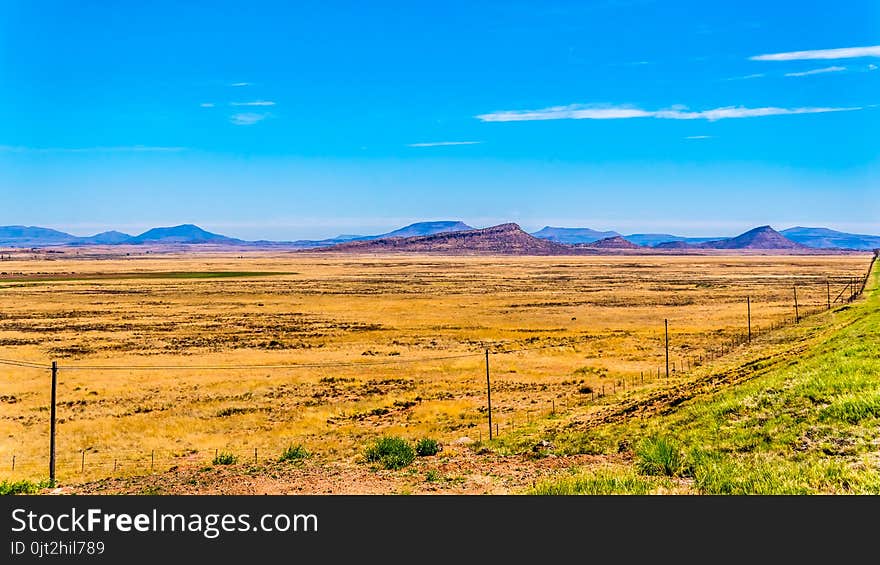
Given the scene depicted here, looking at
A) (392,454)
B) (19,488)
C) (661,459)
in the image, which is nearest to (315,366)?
(392,454)

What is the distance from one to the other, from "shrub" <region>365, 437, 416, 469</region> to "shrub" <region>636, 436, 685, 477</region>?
5867 millimetres

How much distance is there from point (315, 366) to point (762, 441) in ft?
101

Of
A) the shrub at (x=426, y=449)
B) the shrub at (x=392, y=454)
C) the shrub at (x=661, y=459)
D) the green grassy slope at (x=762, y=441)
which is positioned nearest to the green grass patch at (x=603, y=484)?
the green grassy slope at (x=762, y=441)

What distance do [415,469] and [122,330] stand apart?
5034cm

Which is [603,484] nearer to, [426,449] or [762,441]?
[762,441]

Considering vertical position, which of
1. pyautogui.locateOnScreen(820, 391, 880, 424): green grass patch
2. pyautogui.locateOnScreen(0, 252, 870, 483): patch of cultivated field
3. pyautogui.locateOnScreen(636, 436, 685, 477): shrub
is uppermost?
pyautogui.locateOnScreen(820, 391, 880, 424): green grass patch

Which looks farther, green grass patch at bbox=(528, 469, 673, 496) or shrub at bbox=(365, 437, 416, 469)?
shrub at bbox=(365, 437, 416, 469)

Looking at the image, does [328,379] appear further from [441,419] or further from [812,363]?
[812,363]

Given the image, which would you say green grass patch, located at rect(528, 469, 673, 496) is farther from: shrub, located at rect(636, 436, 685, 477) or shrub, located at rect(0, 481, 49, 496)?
shrub, located at rect(0, 481, 49, 496)

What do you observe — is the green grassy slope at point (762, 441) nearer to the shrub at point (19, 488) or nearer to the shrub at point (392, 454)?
the shrub at point (392, 454)

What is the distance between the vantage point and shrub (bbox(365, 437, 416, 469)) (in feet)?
52.6

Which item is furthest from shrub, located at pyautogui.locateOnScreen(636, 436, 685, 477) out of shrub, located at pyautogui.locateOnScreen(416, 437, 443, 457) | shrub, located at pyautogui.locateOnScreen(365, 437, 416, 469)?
shrub, located at pyautogui.locateOnScreen(365, 437, 416, 469)

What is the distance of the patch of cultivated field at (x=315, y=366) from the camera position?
1000 inches

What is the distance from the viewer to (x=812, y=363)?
21344 mm
